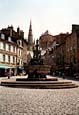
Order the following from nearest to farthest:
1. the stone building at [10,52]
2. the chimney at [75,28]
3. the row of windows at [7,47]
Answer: the row of windows at [7,47]
the stone building at [10,52]
the chimney at [75,28]

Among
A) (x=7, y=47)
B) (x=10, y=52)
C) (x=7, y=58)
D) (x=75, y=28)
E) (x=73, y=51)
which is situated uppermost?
(x=75, y=28)

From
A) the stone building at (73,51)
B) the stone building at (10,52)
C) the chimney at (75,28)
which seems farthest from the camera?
the chimney at (75,28)

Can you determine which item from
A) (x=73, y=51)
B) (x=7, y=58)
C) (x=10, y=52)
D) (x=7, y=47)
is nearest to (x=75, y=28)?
(x=73, y=51)

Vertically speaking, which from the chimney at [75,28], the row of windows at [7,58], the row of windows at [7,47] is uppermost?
the chimney at [75,28]

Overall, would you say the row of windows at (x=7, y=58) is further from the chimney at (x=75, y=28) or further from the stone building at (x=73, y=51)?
the chimney at (x=75, y=28)

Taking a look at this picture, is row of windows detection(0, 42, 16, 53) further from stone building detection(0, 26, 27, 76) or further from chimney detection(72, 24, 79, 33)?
chimney detection(72, 24, 79, 33)

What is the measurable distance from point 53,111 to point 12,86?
11922 mm

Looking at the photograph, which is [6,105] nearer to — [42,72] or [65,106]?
[65,106]

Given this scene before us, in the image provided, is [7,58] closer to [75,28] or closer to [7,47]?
[7,47]

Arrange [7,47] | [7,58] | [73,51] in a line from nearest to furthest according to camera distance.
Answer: [7,47] < [7,58] < [73,51]

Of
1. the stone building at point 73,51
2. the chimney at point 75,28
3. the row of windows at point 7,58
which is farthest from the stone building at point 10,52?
the chimney at point 75,28

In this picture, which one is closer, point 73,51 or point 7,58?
point 7,58

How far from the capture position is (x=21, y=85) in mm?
21844

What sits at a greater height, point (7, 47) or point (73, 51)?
point (7, 47)
